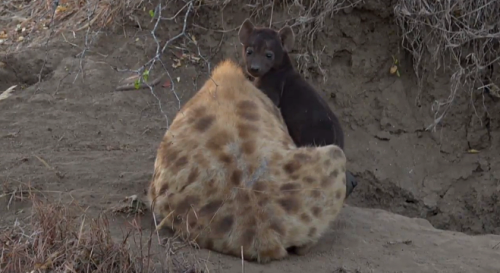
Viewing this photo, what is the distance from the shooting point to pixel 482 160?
229 inches

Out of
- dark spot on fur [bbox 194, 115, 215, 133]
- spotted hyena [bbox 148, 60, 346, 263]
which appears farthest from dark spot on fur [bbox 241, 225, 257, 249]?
dark spot on fur [bbox 194, 115, 215, 133]

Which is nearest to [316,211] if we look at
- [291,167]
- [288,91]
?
[291,167]

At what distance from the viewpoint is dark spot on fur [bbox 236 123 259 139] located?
3838 millimetres

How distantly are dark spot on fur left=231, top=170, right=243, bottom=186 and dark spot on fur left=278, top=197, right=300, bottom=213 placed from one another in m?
0.21

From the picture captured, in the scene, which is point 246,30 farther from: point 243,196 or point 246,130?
point 243,196

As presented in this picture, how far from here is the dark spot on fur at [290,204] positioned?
3.70 metres

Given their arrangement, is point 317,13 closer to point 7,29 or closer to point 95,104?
point 95,104

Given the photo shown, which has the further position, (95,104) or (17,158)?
(95,104)

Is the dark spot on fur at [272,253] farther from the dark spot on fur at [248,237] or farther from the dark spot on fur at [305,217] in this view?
the dark spot on fur at [305,217]

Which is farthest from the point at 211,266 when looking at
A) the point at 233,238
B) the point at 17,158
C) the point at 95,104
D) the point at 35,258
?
the point at 95,104

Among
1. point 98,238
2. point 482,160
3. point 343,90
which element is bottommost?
point 482,160

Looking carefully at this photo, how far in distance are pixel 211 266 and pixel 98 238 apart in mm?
533

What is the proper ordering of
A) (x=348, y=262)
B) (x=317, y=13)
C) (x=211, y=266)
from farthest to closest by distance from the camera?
1. (x=317, y=13)
2. (x=348, y=262)
3. (x=211, y=266)

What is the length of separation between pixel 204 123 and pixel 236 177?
1.23ft
